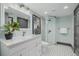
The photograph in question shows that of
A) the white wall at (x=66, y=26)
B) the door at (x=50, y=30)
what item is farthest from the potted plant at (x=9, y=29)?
the white wall at (x=66, y=26)

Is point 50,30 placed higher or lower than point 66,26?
lower

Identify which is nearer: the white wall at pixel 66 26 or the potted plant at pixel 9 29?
the potted plant at pixel 9 29

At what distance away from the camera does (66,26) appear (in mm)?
2539

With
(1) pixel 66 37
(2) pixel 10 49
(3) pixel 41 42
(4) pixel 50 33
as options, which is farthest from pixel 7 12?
(1) pixel 66 37

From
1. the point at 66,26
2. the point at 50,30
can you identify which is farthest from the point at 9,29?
the point at 66,26

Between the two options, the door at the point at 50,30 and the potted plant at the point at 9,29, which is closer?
the potted plant at the point at 9,29

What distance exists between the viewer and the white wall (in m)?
2.30

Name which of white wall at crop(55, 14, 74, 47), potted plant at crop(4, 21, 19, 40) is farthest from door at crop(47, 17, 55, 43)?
potted plant at crop(4, 21, 19, 40)

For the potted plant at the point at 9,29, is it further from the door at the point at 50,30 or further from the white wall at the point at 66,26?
the white wall at the point at 66,26

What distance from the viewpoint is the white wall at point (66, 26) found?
7.55 feet

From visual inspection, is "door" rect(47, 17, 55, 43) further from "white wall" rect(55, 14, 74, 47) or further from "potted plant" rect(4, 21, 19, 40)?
"potted plant" rect(4, 21, 19, 40)

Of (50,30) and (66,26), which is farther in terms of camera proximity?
(66,26)

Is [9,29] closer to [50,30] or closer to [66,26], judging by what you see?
[50,30]

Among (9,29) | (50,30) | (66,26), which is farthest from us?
(66,26)
